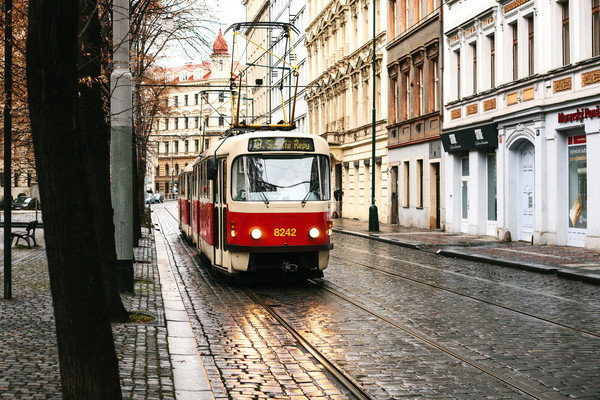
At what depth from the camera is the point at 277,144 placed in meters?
15.1

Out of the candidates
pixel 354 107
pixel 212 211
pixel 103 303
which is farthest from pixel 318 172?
pixel 354 107

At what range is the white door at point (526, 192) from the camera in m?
27.0

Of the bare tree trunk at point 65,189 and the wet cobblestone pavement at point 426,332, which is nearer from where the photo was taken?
the bare tree trunk at point 65,189

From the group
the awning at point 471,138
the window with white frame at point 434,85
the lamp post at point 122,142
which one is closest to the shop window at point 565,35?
the awning at point 471,138

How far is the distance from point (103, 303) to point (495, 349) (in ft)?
16.8

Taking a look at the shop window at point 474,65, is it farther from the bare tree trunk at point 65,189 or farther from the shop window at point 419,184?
the bare tree trunk at point 65,189

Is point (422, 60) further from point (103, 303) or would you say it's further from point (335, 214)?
point (103, 303)

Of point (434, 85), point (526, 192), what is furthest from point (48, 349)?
point (434, 85)

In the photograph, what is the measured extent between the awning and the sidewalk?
11.1 feet

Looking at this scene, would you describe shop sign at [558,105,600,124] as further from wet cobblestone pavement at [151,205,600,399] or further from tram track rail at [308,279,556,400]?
tram track rail at [308,279,556,400]

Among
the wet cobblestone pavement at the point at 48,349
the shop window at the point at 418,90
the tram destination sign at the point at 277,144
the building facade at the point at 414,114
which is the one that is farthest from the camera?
the shop window at the point at 418,90

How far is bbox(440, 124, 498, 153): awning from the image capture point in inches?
1153

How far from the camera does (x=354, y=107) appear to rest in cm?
4972

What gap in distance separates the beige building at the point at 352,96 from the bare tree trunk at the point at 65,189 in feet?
124
